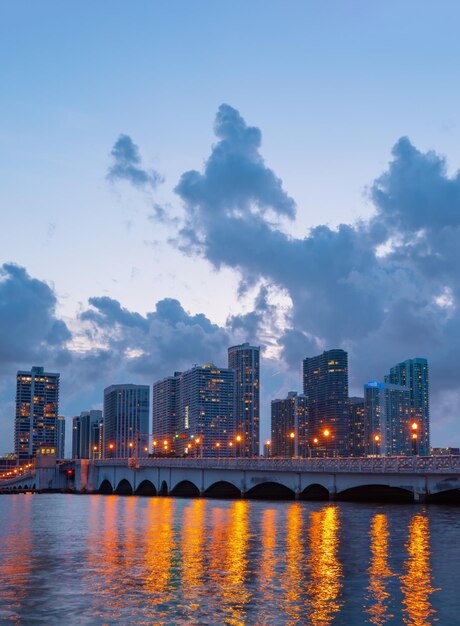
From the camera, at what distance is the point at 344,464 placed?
319ft

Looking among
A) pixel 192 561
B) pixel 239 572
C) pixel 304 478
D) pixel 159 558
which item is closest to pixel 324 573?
pixel 239 572

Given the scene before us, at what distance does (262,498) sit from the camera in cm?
12200

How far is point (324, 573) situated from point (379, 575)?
292cm

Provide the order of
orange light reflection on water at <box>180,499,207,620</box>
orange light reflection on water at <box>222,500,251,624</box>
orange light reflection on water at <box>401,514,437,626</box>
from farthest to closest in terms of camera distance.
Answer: orange light reflection on water at <box>180,499,207,620</box> < orange light reflection on water at <box>222,500,251,624</box> < orange light reflection on water at <box>401,514,437,626</box>

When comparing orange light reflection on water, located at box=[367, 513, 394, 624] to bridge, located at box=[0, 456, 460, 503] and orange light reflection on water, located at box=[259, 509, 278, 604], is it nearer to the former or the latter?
orange light reflection on water, located at box=[259, 509, 278, 604]

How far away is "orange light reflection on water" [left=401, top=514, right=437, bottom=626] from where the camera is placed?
30.4m

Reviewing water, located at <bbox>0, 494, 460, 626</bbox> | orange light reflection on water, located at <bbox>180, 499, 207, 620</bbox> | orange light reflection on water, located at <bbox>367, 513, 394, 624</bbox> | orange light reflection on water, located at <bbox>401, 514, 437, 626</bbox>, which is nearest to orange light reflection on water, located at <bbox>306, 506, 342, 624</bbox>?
water, located at <bbox>0, 494, 460, 626</bbox>

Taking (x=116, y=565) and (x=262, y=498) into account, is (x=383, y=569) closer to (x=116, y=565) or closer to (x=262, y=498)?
(x=116, y=565)

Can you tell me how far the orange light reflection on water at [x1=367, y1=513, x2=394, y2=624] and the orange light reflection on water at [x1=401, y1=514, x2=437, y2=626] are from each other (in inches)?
33.6

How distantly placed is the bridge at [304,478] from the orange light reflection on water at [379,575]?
22.3m

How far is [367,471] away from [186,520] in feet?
77.7

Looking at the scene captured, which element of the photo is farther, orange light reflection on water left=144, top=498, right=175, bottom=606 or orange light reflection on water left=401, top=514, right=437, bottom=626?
orange light reflection on water left=144, top=498, right=175, bottom=606

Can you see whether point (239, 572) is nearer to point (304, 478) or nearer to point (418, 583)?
point (418, 583)

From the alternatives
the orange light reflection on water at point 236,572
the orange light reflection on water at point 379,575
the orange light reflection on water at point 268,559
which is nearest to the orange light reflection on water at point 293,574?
the orange light reflection on water at point 268,559
